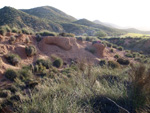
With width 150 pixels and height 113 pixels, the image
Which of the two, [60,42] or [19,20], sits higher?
[19,20]

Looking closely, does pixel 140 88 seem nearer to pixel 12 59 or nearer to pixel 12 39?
pixel 12 59

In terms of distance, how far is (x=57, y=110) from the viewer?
3246 millimetres

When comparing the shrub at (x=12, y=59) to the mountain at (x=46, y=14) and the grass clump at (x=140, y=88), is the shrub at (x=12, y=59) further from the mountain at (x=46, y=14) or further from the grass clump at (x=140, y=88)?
the mountain at (x=46, y=14)

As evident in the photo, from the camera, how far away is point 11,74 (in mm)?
10914

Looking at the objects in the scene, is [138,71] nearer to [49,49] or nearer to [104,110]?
[104,110]

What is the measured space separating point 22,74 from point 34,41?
8.70m

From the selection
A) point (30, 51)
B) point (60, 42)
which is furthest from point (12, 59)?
point (60, 42)

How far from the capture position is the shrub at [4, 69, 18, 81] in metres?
10.7

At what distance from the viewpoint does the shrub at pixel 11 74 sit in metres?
10.7

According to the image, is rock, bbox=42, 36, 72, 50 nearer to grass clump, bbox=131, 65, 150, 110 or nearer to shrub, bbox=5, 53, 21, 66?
shrub, bbox=5, 53, 21, 66

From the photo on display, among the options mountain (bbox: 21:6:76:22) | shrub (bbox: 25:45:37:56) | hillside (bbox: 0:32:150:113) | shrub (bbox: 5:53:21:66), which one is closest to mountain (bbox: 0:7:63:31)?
mountain (bbox: 21:6:76:22)

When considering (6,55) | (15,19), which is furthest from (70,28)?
(6,55)

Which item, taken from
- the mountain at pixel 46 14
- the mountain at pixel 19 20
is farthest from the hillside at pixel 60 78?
the mountain at pixel 46 14

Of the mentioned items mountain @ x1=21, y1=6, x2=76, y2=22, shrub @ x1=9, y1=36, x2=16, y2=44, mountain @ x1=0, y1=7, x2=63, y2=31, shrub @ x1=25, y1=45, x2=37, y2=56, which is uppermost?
mountain @ x1=21, y1=6, x2=76, y2=22
